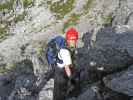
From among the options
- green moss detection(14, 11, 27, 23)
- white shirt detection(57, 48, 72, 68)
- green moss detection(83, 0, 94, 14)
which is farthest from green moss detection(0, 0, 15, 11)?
white shirt detection(57, 48, 72, 68)

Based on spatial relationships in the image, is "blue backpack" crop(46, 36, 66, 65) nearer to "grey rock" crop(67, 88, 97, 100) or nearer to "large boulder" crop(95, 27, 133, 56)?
"large boulder" crop(95, 27, 133, 56)

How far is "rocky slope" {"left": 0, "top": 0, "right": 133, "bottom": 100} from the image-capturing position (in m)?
15.2

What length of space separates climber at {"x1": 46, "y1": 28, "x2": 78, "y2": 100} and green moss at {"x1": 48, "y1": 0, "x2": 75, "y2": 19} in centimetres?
1964

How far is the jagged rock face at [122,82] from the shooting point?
1312 centimetres

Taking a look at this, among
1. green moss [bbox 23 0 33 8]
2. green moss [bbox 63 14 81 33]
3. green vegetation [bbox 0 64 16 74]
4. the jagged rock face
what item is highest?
green moss [bbox 23 0 33 8]

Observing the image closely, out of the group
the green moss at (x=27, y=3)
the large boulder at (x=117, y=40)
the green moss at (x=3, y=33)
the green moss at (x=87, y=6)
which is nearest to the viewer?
the large boulder at (x=117, y=40)

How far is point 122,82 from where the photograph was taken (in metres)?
13.4

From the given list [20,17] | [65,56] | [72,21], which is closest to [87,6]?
[72,21]

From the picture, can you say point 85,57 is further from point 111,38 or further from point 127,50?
point 127,50

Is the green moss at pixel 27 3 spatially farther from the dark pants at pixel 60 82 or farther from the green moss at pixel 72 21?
the dark pants at pixel 60 82

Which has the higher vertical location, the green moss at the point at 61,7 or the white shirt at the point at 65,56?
the green moss at the point at 61,7

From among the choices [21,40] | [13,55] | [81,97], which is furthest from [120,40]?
[21,40]

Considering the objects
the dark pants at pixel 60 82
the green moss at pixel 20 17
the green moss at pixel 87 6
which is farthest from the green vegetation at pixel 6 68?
the dark pants at pixel 60 82

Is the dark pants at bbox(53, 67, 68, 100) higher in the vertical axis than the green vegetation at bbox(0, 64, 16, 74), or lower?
higher
